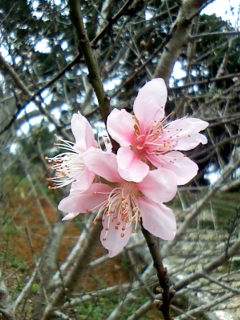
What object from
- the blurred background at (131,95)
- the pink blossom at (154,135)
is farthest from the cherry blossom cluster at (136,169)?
the blurred background at (131,95)

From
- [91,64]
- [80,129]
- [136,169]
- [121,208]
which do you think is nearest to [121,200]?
→ [121,208]

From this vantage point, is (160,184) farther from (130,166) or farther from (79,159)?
(79,159)

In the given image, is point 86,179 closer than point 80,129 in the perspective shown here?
Yes

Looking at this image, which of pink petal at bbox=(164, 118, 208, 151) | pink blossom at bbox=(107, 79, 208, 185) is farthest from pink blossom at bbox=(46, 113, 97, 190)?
pink petal at bbox=(164, 118, 208, 151)

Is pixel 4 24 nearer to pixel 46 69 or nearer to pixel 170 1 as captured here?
pixel 46 69

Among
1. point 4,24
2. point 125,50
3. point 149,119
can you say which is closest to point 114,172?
point 149,119
